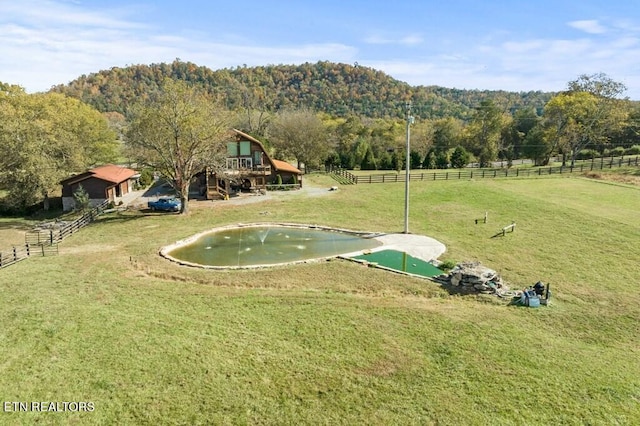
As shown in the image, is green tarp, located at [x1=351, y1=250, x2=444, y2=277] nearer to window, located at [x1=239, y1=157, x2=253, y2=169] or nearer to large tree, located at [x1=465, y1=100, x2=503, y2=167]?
window, located at [x1=239, y1=157, x2=253, y2=169]

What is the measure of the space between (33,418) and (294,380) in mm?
5021

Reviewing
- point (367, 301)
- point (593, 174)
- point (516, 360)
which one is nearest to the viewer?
point (516, 360)

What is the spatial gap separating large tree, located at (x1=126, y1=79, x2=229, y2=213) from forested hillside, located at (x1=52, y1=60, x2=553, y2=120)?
71633 millimetres

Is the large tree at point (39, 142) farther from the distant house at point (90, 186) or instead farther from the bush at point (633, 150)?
the bush at point (633, 150)

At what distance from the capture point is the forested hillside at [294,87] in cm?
10694

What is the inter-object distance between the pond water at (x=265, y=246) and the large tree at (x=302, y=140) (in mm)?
25677

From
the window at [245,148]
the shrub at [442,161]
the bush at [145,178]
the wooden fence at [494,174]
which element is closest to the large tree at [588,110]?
the wooden fence at [494,174]

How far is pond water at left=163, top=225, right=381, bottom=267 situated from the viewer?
1838 centimetres

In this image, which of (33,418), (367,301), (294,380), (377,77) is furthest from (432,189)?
(377,77)

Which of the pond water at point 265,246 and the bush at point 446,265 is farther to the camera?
the pond water at point 265,246

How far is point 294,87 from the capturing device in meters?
123

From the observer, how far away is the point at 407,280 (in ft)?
50.4

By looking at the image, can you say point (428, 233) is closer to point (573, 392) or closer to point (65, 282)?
point (573, 392)

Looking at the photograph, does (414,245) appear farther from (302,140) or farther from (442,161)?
(442,161)
